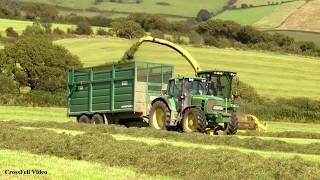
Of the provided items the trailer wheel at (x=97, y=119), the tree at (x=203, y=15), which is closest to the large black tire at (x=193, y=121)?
the trailer wheel at (x=97, y=119)

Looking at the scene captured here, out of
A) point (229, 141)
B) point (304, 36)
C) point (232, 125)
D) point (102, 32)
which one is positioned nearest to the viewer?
point (229, 141)

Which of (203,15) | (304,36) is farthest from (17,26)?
(304,36)

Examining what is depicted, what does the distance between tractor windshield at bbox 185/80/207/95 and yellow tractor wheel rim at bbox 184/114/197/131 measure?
105 centimetres

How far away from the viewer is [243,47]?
68.7 m

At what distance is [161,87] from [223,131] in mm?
3560

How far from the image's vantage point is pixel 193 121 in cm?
1875

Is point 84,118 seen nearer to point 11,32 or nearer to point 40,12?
point 11,32

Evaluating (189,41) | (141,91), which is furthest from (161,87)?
(189,41)

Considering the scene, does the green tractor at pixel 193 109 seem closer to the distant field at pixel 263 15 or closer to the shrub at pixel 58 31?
the shrub at pixel 58 31

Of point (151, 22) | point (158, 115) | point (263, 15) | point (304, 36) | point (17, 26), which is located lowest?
point (158, 115)

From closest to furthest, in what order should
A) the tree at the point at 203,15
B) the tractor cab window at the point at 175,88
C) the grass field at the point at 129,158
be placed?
the grass field at the point at 129,158 < the tractor cab window at the point at 175,88 < the tree at the point at 203,15

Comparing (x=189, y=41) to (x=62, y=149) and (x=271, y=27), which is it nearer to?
(x=271, y=27)

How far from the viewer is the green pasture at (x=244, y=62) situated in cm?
5141

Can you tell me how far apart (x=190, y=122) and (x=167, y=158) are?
8.00m
